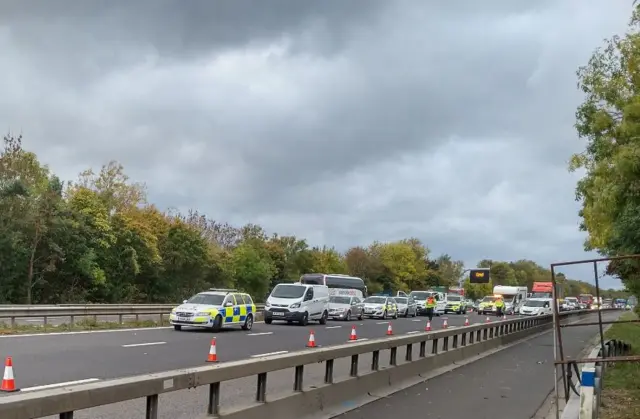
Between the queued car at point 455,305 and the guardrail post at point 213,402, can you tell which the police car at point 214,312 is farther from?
the queued car at point 455,305

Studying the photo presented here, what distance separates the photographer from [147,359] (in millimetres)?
14477

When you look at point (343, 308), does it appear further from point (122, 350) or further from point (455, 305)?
point (455, 305)

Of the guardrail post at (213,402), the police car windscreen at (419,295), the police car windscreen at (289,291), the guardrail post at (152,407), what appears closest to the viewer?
the guardrail post at (152,407)

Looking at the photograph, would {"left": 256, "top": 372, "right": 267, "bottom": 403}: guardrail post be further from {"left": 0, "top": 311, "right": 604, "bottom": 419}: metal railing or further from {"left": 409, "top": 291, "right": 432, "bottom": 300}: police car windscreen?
{"left": 409, "top": 291, "right": 432, "bottom": 300}: police car windscreen

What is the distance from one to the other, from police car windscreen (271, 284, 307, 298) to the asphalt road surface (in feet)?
50.1

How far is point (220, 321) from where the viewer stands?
24.3 m

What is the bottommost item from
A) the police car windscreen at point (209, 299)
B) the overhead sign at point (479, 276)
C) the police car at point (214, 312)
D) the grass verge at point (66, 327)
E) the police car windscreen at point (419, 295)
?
the grass verge at point (66, 327)

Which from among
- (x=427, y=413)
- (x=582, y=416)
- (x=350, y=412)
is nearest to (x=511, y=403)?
(x=427, y=413)

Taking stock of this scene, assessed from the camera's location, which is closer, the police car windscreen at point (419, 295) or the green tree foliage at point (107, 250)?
the green tree foliage at point (107, 250)

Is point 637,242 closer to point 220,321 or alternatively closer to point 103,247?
point 220,321

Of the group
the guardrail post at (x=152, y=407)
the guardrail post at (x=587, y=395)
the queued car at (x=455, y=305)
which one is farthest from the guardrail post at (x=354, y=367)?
the queued car at (x=455, y=305)

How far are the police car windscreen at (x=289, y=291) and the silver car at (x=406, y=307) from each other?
1584 centimetres

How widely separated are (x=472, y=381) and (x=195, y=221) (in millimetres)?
67286

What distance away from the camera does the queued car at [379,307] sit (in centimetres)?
4256
